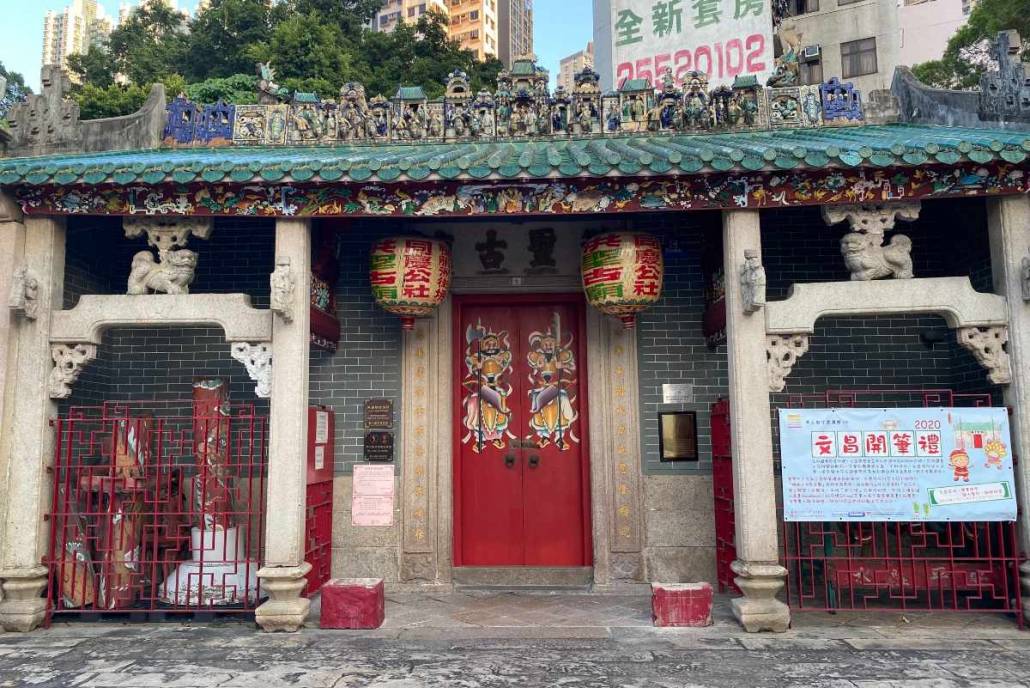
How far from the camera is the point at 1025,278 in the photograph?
19.1 ft

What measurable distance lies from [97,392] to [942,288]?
25.0ft

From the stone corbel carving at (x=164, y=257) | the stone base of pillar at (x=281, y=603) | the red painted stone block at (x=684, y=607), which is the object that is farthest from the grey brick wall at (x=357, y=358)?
the red painted stone block at (x=684, y=607)

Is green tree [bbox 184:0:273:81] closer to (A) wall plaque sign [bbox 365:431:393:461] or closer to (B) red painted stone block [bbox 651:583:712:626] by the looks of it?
(A) wall plaque sign [bbox 365:431:393:461]

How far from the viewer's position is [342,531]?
7520 mm

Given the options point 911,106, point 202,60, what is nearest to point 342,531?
point 911,106

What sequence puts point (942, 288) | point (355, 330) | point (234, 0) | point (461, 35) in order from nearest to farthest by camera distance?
1. point (942, 288)
2. point (355, 330)
3. point (234, 0)
4. point (461, 35)

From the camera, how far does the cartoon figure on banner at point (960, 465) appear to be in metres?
5.80

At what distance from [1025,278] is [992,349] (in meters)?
0.58

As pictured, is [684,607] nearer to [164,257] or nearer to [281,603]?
[281,603]

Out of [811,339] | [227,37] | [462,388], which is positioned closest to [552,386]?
[462,388]

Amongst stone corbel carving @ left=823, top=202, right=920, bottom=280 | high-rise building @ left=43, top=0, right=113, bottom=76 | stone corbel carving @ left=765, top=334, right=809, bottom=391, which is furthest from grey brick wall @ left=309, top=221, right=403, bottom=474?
high-rise building @ left=43, top=0, right=113, bottom=76

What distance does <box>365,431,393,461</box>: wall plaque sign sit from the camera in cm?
760

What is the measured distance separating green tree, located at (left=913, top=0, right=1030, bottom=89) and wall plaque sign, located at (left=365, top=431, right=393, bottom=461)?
61.1 ft

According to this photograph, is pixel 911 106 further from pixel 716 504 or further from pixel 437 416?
pixel 437 416
